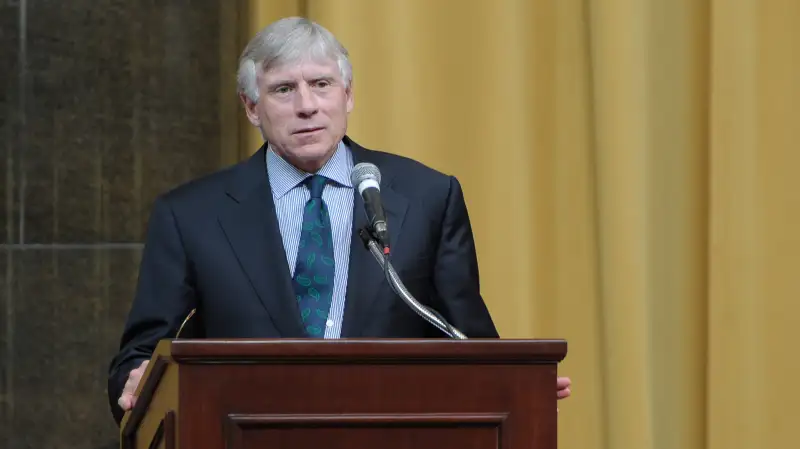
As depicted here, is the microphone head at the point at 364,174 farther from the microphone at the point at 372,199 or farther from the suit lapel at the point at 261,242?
the suit lapel at the point at 261,242

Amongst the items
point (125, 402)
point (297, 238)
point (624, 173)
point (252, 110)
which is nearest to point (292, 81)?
point (252, 110)

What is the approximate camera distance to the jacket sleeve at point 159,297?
2508 millimetres

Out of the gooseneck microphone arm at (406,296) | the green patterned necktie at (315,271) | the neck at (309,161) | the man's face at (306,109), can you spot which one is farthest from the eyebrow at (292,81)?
the gooseneck microphone arm at (406,296)

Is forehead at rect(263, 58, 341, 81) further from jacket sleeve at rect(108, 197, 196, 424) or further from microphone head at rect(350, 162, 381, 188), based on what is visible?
microphone head at rect(350, 162, 381, 188)

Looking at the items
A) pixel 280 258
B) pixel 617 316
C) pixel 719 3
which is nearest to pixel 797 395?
pixel 617 316

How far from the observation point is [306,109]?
2619 mm

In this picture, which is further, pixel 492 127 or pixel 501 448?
pixel 492 127

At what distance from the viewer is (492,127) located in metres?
3.65

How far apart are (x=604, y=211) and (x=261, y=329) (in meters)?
1.30

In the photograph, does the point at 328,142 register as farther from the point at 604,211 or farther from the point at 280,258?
the point at 604,211

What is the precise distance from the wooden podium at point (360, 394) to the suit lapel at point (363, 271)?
715 millimetres

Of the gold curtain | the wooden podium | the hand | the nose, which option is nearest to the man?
the nose

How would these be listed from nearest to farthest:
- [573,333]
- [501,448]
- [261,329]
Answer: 1. [501,448]
2. [261,329]
3. [573,333]

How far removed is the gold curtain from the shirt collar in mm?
A: 958
